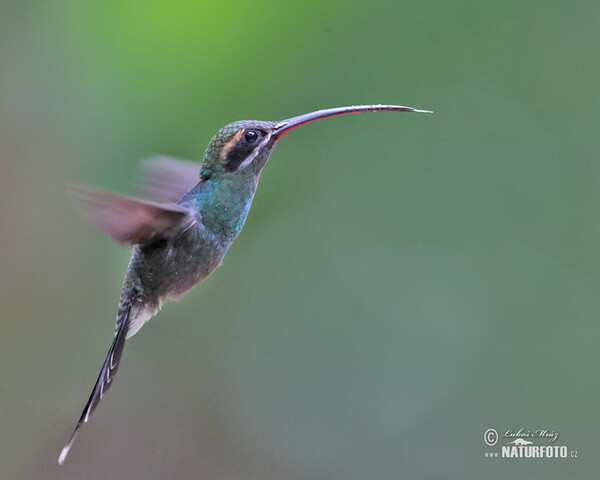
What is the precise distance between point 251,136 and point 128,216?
0.74 ft

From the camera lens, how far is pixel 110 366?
1077 mm

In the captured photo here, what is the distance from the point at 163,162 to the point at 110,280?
1176 millimetres

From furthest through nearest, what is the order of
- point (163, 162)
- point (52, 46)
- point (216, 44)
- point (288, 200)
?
point (288, 200)
point (52, 46)
point (216, 44)
point (163, 162)

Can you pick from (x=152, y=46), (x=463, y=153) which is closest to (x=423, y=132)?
(x=463, y=153)

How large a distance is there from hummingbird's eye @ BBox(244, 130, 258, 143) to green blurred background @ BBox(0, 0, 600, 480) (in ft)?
3.69

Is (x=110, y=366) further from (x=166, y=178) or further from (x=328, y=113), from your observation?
(x=328, y=113)

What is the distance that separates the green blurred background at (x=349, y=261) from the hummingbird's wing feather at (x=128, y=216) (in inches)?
46.5

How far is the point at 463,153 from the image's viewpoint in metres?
2.49

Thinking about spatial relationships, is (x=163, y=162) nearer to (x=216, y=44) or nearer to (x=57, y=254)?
(x=216, y=44)

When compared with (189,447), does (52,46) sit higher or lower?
higher

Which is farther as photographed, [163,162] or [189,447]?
[189,447]

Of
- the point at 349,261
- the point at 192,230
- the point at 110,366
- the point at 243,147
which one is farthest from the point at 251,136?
the point at 349,261

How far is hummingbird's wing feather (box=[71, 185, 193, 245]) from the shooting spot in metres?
0.81

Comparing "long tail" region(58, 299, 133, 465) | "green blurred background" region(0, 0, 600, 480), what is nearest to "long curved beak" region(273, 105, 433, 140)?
"long tail" region(58, 299, 133, 465)
